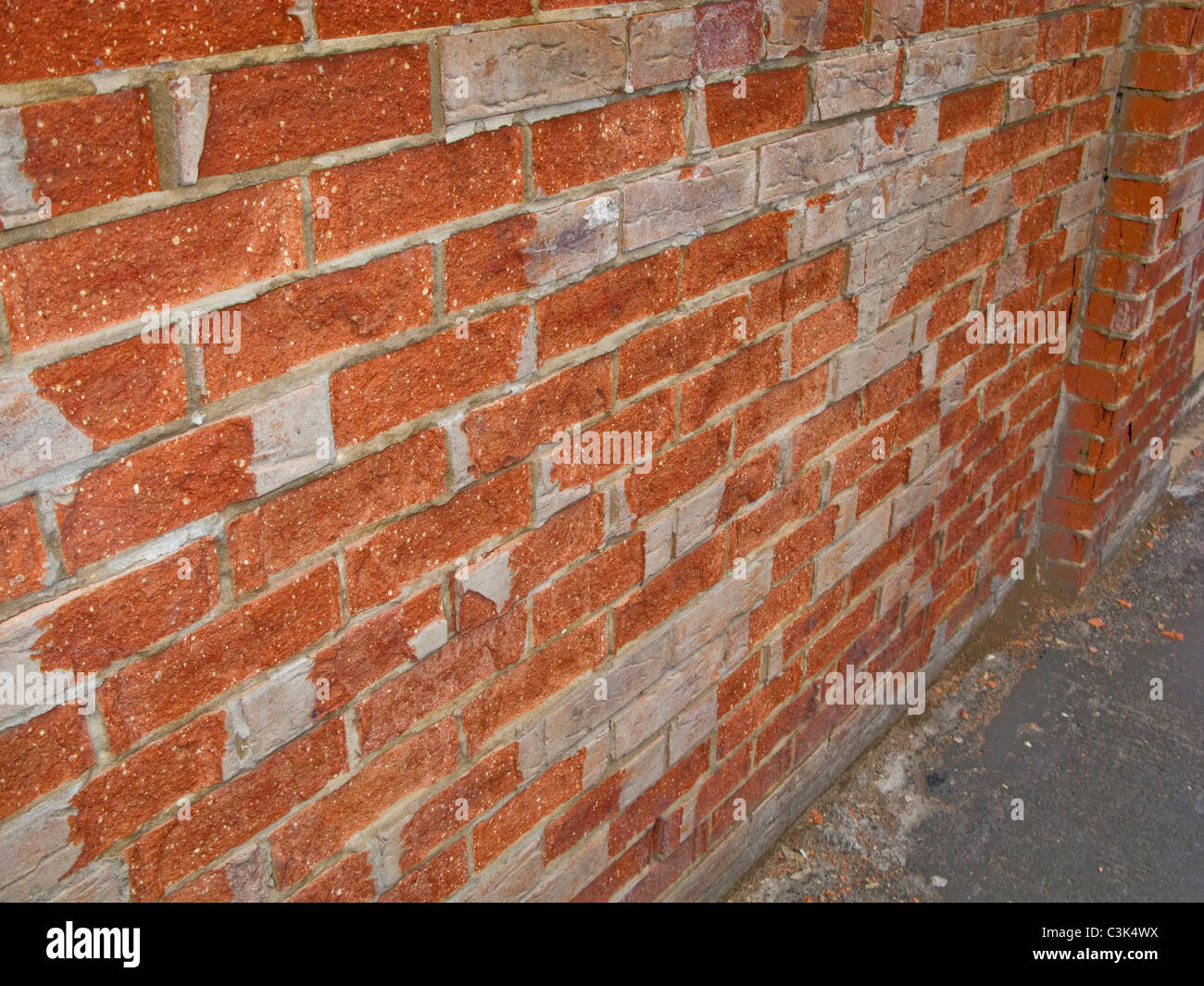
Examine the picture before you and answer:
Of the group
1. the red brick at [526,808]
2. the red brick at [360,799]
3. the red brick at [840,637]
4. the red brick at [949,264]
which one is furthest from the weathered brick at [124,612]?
the red brick at [949,264]

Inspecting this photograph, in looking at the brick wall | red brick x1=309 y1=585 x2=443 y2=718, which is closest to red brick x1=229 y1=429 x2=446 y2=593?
the brick wall

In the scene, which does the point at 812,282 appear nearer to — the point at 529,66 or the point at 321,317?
the point at 529,66

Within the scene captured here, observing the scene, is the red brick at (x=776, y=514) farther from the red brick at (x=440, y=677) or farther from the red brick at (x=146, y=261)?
the red brick at (x=146, y=261)

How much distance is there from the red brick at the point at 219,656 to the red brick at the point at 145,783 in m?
0.03

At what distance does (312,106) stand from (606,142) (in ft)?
1.63

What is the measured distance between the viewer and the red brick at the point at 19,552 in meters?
1.00

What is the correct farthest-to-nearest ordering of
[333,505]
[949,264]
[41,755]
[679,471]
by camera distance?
1. [949,264]
2. [679,471]
3. [333,505]
4. [41,755]

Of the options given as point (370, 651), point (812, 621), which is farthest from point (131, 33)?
point (812, 621)

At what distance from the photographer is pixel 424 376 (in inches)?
53.7

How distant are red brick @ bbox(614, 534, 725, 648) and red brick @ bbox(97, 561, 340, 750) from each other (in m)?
0.64

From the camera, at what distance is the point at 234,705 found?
1.26 metres

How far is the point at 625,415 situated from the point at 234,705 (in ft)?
2.47

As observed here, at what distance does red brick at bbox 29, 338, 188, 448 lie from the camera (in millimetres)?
1013

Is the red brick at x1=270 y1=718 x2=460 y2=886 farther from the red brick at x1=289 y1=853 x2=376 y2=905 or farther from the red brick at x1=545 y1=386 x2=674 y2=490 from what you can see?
the red brick at x1=545 y1=386 x2=674 y2=490
